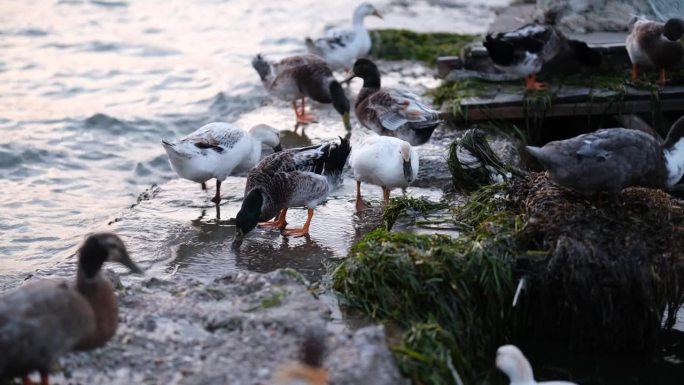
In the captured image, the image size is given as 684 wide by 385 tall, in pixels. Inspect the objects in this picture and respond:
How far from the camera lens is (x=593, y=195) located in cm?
612

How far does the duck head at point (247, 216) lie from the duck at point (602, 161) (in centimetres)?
197

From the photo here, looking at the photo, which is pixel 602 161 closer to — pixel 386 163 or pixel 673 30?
pixel 386 163

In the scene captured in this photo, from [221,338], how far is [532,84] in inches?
234

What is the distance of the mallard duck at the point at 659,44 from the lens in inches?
373

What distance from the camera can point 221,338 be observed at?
16.4ft

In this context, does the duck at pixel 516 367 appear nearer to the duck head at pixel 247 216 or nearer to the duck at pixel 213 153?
the duck head at pixel 247 216

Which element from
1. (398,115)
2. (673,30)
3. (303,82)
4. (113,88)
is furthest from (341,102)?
(113,88)

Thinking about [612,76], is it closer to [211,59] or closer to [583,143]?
[583,143]

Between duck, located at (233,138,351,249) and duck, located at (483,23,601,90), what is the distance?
2.95 meters

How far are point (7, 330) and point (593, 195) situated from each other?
12.1ft

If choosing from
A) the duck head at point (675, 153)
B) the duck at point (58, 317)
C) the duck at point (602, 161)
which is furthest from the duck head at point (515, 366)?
the duck head at point (675, 153)

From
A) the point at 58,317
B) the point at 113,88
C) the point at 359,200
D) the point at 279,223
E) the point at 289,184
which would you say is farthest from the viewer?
the point at 113,88

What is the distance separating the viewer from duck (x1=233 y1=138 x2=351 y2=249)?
6742 millimetres

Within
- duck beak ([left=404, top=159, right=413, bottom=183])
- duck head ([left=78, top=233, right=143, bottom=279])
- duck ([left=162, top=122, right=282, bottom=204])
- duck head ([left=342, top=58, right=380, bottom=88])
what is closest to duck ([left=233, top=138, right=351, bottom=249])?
duck beak ([left=404, top=159, right=413, bottom=183])
